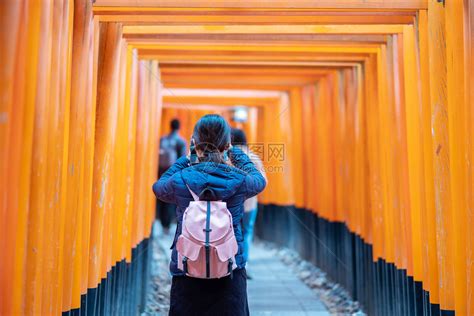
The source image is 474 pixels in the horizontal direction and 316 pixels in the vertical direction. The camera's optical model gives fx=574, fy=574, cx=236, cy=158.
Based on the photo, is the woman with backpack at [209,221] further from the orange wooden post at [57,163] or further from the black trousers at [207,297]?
the orange wooden post at [57,163]

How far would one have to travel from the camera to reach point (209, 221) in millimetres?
2525

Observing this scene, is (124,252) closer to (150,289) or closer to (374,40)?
(150,289)

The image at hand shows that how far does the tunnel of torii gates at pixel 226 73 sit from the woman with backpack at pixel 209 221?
581 mm

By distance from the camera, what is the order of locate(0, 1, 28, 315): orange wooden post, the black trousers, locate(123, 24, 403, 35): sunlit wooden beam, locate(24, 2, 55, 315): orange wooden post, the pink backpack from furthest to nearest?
1. locate(123, 24, 403, 35): sunlit wooden beam
2. the black trousers
3. the pink backpack
4. locate(24, 2, 55, 315): orange wooden post
5. locate(0, 1, 28, 315): orange wooden post

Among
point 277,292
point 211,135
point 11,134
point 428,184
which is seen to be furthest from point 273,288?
point 11,134

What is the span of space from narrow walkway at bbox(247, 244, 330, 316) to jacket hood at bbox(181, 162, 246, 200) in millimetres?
2953

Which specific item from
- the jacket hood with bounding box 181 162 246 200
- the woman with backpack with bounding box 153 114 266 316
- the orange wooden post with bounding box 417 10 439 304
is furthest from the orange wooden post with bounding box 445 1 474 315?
the jacket hood with bounding box 181 162 246 200

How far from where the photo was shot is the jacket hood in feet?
8.50

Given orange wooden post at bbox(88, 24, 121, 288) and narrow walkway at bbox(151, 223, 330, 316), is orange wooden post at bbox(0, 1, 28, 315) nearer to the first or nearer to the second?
orange wooden post at bbox(88, 24, 121, 288)

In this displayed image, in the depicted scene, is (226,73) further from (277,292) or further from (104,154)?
(104,154)

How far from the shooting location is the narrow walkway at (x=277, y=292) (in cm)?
546

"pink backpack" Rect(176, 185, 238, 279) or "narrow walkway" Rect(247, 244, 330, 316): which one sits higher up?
"pink backpack" Rect(176, 185, 238, 279)

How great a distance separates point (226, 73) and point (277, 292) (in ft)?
8.42

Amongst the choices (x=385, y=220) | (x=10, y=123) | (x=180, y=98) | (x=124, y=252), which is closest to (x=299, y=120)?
(x=180, y=98)
